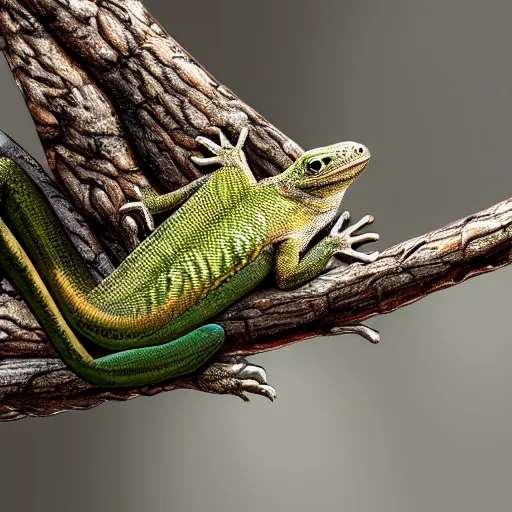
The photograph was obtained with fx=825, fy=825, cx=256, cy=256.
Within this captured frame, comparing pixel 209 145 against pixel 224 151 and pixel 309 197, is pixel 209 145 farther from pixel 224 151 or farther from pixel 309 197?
pixel 309 197

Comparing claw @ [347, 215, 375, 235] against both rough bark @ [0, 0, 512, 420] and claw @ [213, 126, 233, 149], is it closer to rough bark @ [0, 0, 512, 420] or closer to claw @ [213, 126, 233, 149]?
rough bark @ [0, 0, 512, 420]

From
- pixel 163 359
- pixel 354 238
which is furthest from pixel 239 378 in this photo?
pixel 354 238

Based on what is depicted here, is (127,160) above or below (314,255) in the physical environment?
above

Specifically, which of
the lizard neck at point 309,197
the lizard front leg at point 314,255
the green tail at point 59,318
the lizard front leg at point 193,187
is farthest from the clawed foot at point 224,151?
the green tail at point 59,318

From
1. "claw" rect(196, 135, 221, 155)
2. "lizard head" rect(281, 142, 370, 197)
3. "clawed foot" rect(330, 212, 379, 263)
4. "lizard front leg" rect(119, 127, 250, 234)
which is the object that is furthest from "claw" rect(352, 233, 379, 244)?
"claw" rect(196, 135, 221, 155)

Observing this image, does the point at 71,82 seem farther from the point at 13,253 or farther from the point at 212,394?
the point at 212,394

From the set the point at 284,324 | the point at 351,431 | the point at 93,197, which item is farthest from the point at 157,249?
the point at 351,431

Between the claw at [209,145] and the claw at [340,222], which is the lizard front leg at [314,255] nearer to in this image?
the claw at [340,222]
